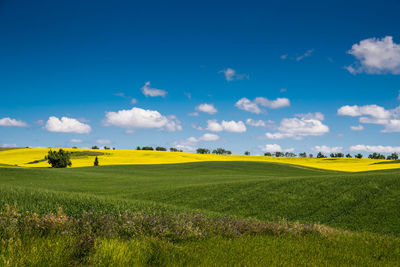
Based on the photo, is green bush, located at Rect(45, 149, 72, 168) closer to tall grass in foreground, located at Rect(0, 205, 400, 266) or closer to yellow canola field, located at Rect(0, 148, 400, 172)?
yellow canola field, located at Rect(0, 148, 400, 172)

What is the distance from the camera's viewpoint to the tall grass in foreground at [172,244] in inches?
161

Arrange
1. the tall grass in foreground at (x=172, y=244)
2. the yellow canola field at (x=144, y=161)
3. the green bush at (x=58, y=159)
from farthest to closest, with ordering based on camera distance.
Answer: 1. the yellow canola field at (x=144, y=161)
2. the green bush at (x=58, y=159)
3. the tall grass in foreground at (x=172, y=244)

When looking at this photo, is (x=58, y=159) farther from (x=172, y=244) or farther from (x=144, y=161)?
(x=172, y=244)

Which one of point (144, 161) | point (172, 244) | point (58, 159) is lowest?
point (144, 161)

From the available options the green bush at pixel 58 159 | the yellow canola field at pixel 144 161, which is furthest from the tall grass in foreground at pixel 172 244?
the green bush at pixel 58 159

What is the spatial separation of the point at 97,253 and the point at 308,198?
13.3 metres

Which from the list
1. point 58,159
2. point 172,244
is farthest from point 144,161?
point 172,244

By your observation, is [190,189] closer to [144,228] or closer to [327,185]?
[327,185]

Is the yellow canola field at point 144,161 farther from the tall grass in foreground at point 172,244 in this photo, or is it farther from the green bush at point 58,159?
the tall grass in foreground at point 172,244

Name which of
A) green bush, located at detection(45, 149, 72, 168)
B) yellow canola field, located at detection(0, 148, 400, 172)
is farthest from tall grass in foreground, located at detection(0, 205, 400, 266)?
green bush, located at detection(45, 149, 72, 168)

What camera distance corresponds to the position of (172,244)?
16.2ft

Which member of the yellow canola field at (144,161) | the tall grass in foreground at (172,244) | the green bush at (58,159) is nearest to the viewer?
the tall grass in foreground at (172,244)

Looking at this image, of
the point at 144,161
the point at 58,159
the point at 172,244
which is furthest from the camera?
the point at 144,161

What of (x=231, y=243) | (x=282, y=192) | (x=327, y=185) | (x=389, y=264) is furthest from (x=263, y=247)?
(x=327, y=185)
